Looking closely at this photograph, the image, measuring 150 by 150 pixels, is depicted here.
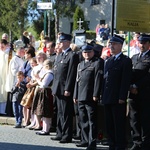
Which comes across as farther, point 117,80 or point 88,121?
point 88,121

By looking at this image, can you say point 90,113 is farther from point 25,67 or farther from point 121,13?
point 25,67

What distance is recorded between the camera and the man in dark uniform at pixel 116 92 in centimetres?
852

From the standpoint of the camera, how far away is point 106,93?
873 centimetres

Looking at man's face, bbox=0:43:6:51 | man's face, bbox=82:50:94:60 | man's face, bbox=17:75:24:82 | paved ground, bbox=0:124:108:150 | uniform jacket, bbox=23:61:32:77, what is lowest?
paved ground, bbox=0:124:108:150

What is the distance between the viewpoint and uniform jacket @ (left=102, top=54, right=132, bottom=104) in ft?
27.9

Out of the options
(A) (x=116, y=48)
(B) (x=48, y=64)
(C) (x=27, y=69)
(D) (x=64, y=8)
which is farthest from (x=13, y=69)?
(D) (x=64, y=8)

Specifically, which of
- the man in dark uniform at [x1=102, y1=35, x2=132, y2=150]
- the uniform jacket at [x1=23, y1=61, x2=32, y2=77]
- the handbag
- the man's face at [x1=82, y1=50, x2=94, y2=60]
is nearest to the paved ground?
the handbag

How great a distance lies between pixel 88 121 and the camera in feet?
30.9

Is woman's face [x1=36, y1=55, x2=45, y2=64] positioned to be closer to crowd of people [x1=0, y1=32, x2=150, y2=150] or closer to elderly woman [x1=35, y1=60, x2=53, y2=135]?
crowd of people [x1=0, y1=32, x2=150, y2=150]

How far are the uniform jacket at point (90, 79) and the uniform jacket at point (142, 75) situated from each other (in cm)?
68

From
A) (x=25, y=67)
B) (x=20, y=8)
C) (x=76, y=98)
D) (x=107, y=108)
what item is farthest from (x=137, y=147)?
(x=20, y=8)

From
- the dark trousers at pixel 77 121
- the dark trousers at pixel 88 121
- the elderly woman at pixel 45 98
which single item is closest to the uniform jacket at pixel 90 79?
the dark trousers at pixel 88 121

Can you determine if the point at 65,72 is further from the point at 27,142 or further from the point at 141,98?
the point at 141,98

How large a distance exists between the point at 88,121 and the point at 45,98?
1757 millimetres
